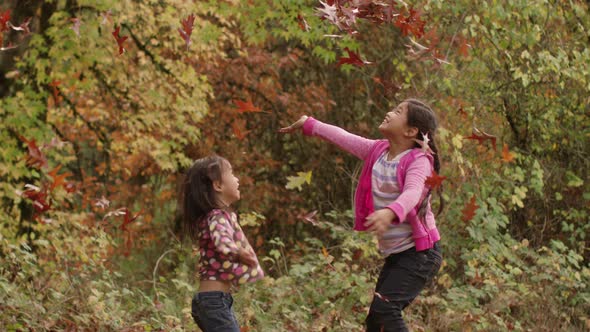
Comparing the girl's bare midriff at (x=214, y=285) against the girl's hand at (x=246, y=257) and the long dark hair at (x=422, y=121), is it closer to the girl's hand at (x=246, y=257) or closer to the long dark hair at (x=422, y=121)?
the girl's hand at (x=246, y=257)

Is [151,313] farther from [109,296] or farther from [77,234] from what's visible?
[77,234]

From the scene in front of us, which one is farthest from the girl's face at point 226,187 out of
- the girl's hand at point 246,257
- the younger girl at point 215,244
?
the girl's hand at point 246,257

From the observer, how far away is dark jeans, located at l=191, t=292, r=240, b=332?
4352 millimetres

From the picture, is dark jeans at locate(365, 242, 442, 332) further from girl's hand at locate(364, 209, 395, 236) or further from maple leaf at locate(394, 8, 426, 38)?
maple leaf at locate(394, 8, 426, 38)

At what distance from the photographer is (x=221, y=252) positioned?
433 cm

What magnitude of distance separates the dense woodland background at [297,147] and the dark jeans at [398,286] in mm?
1208

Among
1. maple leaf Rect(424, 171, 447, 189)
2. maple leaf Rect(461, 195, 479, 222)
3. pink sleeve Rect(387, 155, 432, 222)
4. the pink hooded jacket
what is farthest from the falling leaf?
maple leaf Rect(461, 195, 479, 222)

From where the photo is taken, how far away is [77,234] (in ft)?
38.3

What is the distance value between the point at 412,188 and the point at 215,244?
3.28 feet

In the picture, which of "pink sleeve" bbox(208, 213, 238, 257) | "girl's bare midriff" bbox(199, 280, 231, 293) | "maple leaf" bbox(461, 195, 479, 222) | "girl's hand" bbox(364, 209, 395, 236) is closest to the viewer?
"girl's hand" bbox(364, 209, 395, 236)

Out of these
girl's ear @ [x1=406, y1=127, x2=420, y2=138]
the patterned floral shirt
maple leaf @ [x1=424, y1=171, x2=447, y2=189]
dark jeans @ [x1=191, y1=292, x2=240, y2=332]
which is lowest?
dark jeans @ [x1=191, y1=292, x2=240, y2=332]

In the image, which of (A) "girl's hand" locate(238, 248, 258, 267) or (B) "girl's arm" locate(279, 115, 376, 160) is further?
(B) "girl's arm" locate(279, 115, 376, 160)

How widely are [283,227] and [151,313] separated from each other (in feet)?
19.4

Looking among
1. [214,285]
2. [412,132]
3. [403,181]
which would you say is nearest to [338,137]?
[412,132]
